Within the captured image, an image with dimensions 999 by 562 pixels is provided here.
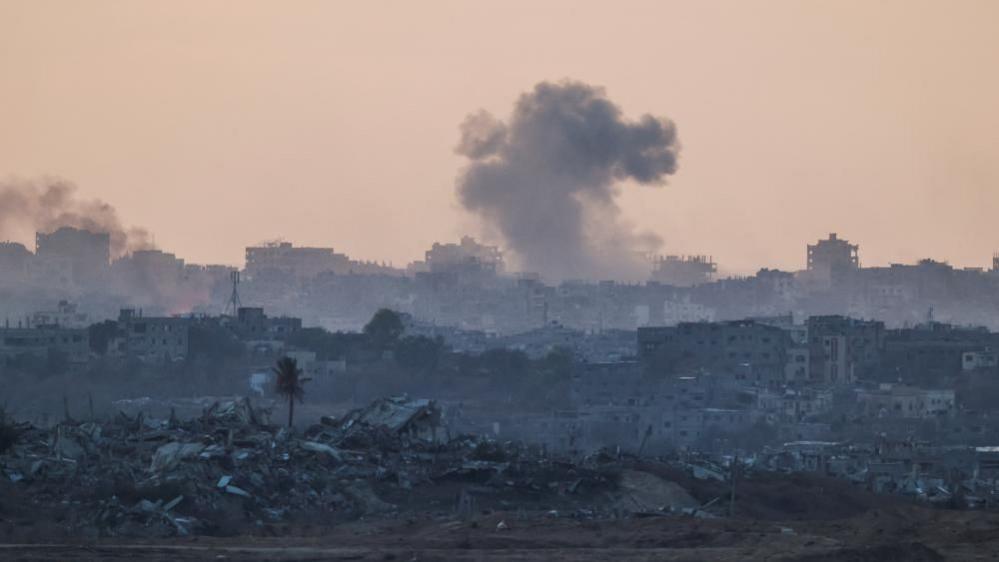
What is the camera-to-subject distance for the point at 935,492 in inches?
1676

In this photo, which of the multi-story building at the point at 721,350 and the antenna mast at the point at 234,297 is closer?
the multi-story building at the point at 721,350

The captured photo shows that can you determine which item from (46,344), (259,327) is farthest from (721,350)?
(46,344)

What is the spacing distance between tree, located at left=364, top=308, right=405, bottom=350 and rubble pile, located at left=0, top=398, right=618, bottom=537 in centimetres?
4199

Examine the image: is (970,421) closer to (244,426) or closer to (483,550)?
(244,426)

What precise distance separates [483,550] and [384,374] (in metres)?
49.3

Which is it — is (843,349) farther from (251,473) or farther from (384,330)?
(251,473)

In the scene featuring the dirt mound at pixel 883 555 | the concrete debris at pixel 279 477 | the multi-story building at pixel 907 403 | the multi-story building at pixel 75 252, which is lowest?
the dirt mound at pixel 883 555

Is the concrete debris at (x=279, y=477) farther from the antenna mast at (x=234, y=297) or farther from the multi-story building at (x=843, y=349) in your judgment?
the antenna mast at (x=234, y=297)

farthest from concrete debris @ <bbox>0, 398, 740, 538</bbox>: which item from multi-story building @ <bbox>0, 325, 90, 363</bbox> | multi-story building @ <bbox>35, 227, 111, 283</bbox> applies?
multi-story building @ <bbox>35, 227, 111, 283</bbox>

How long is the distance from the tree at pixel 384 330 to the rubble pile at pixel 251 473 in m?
42.0

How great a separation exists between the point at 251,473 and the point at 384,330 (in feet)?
166

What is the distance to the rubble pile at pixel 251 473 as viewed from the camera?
34969 mm

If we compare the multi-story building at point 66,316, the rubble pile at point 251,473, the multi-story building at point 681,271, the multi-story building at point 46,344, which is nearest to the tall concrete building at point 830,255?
the multi-story building at point 681,271

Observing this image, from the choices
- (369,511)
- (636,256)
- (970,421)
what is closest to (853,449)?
(970,421)
